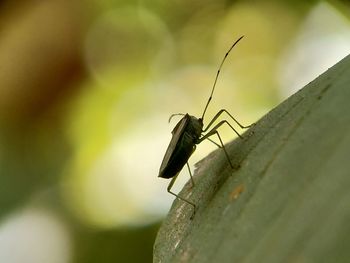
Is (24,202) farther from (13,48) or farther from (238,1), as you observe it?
(238,1)

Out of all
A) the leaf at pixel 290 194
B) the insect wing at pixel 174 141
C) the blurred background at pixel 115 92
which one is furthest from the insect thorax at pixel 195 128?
the blurred background at pixel 115 92

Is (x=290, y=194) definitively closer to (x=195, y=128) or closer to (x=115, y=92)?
(x=195, y=128)

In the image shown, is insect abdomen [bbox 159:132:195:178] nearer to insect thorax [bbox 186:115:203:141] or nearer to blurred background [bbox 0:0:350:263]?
insect thorax [bbox 186:115:203:141]

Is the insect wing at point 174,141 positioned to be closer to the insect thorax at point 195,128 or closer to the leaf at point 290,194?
the insect thorax at point 195,128

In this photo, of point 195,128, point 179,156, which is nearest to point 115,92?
point 195,128

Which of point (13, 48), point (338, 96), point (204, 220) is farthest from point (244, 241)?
point (13, 48)

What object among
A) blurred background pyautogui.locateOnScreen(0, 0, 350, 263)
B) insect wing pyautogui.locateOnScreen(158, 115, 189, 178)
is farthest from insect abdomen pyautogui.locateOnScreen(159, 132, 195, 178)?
blurred background pyautogui.locateOnScreen(0, 0, 350, 263)
